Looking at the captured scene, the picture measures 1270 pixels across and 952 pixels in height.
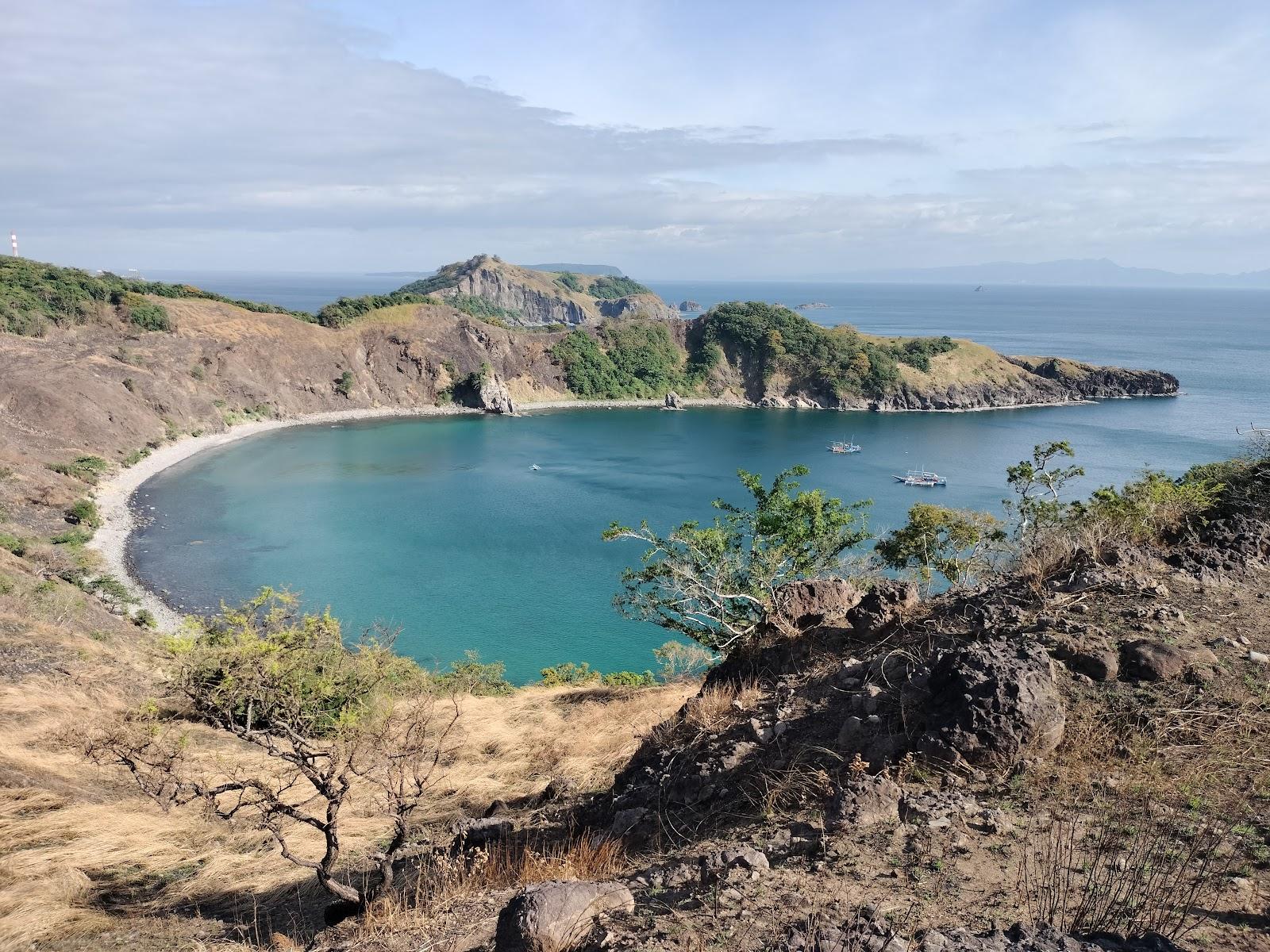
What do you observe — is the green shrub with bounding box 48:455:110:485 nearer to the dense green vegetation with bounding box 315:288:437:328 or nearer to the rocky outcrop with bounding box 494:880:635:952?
the dense green vegetation with bounding box 315:288:437:328

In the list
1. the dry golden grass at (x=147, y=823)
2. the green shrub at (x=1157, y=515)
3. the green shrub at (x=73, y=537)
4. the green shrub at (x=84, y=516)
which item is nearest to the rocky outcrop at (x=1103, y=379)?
the green shrub at (x=1157, y=515)

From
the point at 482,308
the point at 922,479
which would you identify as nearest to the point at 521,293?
the point at 482,308

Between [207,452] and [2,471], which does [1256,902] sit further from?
[207,452]

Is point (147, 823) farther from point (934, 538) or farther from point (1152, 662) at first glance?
point (934, 538)

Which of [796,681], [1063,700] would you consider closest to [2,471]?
[796,681]

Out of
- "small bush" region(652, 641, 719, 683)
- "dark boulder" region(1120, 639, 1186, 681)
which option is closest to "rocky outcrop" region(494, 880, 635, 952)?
"dark boulder" region(1120, 639, 1186, 681)
